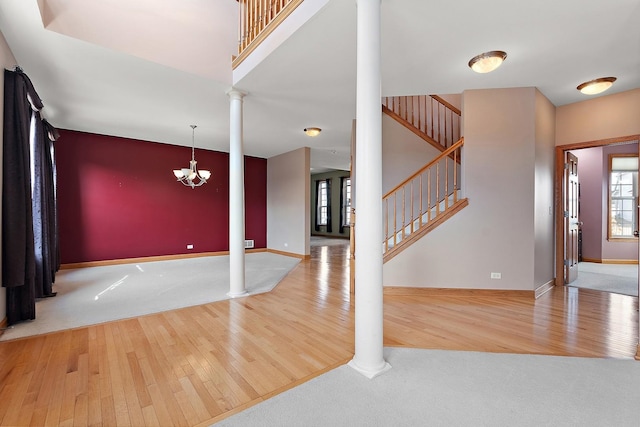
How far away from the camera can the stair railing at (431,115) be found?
210 inches

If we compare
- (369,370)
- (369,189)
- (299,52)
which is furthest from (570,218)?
(299,52)

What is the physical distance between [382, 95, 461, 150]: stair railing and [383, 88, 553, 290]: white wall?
1.37 metres

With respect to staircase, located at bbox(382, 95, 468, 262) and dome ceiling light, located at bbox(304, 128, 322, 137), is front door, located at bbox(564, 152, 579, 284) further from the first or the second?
dome ceiling light, located at bbox(304, 128, 322, 137)

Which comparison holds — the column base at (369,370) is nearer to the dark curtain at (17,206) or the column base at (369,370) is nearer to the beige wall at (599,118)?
the dark curtain at (17,206)

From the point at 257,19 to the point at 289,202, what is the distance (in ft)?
15.5

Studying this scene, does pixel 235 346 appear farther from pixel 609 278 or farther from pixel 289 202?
pixel 609 278

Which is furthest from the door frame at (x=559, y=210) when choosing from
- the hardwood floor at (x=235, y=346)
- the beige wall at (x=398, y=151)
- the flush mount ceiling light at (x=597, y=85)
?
the beige wall at (x=398, y=151)

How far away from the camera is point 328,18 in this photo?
2406 mm

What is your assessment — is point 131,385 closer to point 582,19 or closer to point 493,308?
point 493,308

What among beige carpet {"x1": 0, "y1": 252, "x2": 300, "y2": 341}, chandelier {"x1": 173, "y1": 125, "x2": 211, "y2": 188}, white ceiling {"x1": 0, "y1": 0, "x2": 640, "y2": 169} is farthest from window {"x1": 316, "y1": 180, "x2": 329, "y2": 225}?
white ceiling {"x1": 0, "y1": 0, "x2": 640, "y2": 169}

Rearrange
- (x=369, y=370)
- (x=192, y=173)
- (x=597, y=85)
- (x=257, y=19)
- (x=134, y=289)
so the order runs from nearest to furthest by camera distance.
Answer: (x=369, y=370), (x=257, y=19), (x=597, y=85), (x=134, y=289), (x=192, y=173)

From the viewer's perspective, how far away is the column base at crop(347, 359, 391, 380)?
1.95m

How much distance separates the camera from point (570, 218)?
4.60m

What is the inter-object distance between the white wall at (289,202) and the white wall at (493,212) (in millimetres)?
3577
